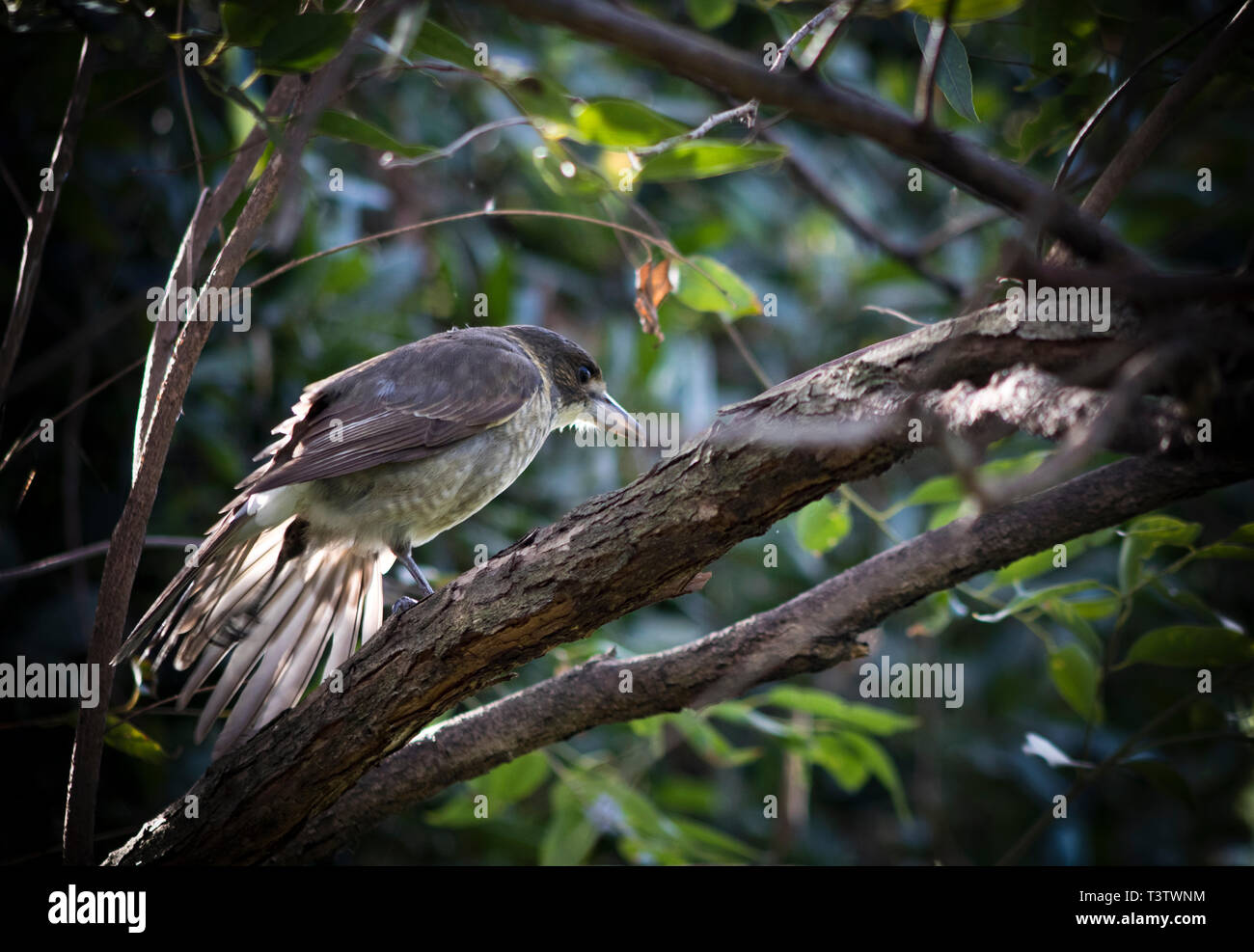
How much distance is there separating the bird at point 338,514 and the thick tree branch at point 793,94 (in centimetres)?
189

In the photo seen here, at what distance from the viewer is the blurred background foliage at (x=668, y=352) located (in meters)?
2.72

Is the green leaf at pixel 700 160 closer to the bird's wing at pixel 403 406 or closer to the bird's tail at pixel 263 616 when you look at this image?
the bird's wing at pixel 403 406

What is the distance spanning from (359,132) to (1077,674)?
2591 millimetres

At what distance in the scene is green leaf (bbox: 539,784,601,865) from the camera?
A: 354 cm

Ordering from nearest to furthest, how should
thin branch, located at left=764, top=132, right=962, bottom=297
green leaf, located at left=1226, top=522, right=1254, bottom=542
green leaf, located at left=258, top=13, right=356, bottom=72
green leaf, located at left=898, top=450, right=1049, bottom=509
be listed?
green leaf, located at left=258, top=13, right=356, bottom=72 → green leaf, located at left=1226, top=522, right=1254, bottom=542 → green leaf, located at left=898, top=450, right=1049, bottom=509 → thin branch, located at left=764, top=132, right=962, bottom=297

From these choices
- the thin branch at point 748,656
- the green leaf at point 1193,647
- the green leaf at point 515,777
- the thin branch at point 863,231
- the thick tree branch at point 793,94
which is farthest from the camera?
the thin branch at point 863,231

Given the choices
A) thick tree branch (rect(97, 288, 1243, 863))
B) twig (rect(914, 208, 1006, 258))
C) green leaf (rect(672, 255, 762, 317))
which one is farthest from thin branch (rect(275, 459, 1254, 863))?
twig (rect(914, 208, 1006, 258))

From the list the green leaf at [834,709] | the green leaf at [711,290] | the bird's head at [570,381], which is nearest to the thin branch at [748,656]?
the green leaf at [834,709]

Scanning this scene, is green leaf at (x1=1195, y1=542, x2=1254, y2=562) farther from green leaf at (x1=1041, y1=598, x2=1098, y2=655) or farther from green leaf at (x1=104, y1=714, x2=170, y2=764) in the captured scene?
green leaf at (x1=104, y1=714, x2=170, y2=764)

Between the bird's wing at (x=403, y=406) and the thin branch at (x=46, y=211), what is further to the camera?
the bird's wing at (x=403, y=406)

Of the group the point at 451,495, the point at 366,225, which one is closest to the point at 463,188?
the point at 366,225

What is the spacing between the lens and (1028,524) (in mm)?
2166

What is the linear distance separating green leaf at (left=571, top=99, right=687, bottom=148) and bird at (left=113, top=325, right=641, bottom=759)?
1.26m
